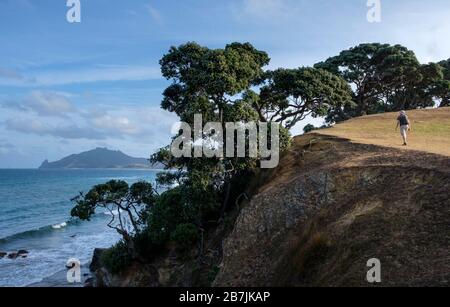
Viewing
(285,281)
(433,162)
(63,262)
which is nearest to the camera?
(285,281)

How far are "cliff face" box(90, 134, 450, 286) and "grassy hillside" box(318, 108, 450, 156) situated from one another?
215 centimetres

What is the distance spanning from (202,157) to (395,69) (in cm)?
3854

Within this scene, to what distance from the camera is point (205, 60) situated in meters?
27.6

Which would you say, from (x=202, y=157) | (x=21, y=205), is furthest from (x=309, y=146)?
(x=21, y=205)

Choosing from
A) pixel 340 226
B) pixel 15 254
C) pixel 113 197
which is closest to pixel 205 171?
pixel 113 197

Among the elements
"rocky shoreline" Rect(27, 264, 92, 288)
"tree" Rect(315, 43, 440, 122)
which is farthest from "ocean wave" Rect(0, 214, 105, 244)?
"tree" Rect(315, 43, 440, 122)

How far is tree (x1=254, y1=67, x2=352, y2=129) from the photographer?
1355 inches

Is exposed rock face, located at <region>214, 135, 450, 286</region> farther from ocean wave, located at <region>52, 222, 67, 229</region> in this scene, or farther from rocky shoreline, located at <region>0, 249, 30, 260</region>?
ocean wave, located at <region>52, 222, 67, 229</region>

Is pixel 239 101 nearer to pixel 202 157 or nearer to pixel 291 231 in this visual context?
pixel 202 157

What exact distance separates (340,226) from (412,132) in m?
20.7

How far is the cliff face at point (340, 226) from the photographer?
12852 mm

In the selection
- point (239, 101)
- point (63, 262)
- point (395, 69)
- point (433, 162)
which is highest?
point (395, 69)

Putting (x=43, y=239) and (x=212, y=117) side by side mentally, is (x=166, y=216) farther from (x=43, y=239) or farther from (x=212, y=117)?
(x=43, y=239)

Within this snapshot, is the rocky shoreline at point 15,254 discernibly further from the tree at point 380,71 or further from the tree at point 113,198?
the tree at point 380,71
